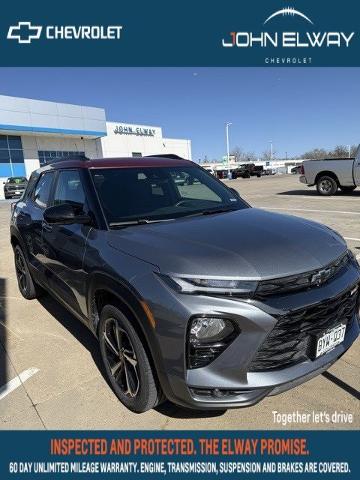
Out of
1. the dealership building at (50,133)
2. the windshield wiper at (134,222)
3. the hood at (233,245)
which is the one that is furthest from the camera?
the dealership building at (50,133)

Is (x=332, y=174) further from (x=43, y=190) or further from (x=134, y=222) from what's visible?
(x=134, y=222)

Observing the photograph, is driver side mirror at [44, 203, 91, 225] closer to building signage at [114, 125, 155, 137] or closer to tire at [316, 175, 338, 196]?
tire at [316, 175, 338, 196]

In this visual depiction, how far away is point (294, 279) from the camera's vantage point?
219 cm

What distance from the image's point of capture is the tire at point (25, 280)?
16.0 feet

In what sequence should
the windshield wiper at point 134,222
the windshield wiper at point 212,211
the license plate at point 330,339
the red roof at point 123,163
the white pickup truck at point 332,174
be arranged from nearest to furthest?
the license plate at point 330,339 < the windshield wiper at point 134,222 < the windshield wiper at point 212,211 < the red roof at point 123,163 < the white pickup truck at point 332,174

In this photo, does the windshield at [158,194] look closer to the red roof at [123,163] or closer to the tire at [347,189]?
the red roof at [123,163]

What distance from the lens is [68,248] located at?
3213 mm

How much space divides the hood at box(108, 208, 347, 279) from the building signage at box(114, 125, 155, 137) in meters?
45.1

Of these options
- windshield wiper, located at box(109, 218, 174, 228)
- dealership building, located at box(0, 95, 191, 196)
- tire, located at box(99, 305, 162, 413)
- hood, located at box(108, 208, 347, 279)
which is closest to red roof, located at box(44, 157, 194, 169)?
windshield wiper, located at box(109, 218, 174, 228)

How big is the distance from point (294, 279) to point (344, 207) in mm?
10679

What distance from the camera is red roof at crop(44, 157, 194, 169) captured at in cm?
345

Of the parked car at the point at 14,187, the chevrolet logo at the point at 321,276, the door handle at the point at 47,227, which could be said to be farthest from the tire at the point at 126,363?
the parked car at the point at 14,187

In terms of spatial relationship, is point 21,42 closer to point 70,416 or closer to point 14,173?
point 70,416

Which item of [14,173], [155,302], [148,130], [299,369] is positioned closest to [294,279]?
[299,369]
